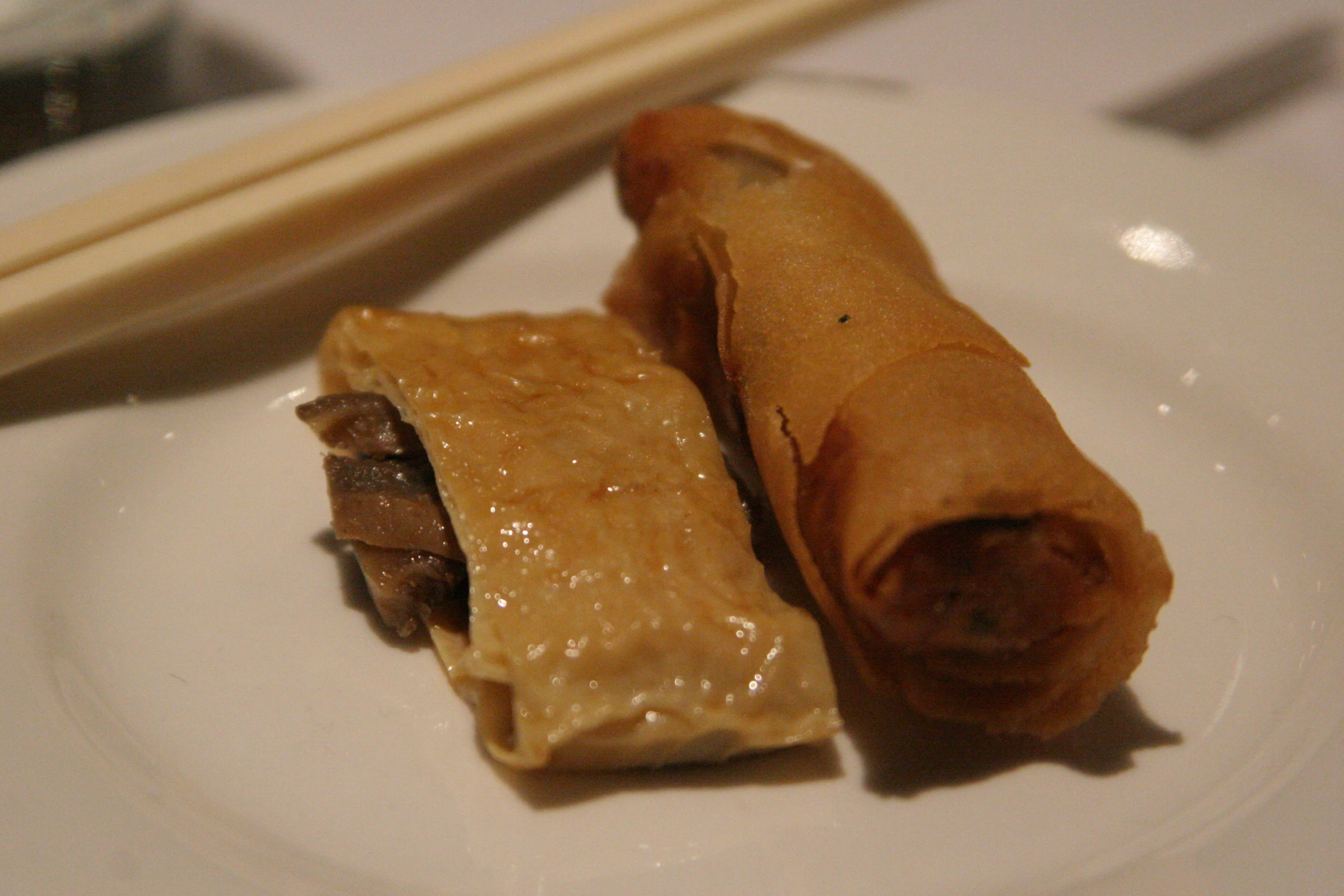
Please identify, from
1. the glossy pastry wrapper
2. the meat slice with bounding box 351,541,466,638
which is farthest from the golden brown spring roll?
the meat slice with bounding box 351,541,466,638

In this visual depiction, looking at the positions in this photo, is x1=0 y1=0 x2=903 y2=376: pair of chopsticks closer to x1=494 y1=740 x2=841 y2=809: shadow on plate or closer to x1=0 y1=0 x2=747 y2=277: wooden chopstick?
x1=0 y1=0 x2=747 y2=277: wooden chopstick

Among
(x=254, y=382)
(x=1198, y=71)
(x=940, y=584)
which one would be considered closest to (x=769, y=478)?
(x=940, y=584)

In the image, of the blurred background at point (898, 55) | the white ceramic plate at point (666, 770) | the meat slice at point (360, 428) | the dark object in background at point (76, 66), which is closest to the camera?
the white ceramic plate at point (666, 770)

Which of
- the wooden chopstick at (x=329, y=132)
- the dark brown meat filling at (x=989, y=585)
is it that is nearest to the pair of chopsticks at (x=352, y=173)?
the wooden chopstick at (x=329, y=132)

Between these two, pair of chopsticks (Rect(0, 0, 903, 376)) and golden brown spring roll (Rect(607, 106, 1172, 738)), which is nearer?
golden brown spring roll (Rect(607, 106, 1172, 738))

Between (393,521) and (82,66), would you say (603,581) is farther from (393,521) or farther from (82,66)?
(82,66)

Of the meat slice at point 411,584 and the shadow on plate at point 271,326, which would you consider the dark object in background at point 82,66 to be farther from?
the meat slice at point 411,584

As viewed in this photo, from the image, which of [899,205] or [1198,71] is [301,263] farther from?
[1198,71]
